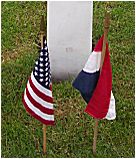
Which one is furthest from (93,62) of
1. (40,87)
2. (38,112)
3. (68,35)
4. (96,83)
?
(68,35)

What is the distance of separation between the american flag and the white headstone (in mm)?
856

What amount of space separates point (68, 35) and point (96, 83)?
92cm

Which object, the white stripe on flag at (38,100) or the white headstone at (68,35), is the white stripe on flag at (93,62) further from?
the white headstone at (68,35)

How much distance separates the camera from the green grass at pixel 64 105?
4.02 meters

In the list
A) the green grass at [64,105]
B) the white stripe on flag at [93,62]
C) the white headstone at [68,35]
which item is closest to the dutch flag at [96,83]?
the white stripe on flag at [93,62]

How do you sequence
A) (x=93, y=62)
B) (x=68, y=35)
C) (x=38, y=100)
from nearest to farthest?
(x=93, y=62) < (x=38, y=100) < (x=68, y=35)

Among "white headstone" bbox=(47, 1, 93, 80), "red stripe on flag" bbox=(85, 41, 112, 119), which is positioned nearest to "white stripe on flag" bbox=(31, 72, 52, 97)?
"red stripe on flag" bbox=(85, 41, 112, 119)

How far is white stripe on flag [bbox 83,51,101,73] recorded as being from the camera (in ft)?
11.5

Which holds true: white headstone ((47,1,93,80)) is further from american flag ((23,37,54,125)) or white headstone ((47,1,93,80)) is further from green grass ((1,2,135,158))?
american flag ((23,37,54,125))

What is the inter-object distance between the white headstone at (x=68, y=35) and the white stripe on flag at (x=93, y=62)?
2.84 ft

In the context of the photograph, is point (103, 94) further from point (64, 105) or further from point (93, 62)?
point (64, 105)

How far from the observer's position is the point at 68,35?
4.38 meters

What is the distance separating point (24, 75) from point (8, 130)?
27.5 inches

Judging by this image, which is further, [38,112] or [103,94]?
[38,112]
